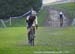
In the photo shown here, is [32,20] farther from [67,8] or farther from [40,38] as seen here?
[67,8]

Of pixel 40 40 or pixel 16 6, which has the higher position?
pixel 16 6

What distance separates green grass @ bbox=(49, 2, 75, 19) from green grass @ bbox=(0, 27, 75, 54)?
0.35 feet

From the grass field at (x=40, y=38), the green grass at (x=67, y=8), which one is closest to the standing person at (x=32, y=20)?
the grass field at (x=40, y=38)

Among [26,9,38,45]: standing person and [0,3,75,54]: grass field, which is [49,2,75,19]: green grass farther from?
[26,9,38,45]: standing person

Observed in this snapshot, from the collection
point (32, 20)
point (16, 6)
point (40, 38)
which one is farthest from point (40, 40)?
point (16, 6)

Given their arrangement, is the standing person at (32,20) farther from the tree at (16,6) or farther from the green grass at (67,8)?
the green grass at (67,8)

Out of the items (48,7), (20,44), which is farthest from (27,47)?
(48,7)

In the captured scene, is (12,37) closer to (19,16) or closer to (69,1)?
(19,16)

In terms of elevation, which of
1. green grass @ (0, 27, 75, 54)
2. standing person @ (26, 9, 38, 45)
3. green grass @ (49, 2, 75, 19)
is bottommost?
green grass @ (0, 27, 75, 54)

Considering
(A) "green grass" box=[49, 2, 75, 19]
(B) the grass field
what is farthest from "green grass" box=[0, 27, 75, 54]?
(A) "green grass" box=[49, 2, 75, 19]

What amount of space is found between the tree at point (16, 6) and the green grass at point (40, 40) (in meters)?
0.13

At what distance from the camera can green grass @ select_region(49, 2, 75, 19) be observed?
4.66 m

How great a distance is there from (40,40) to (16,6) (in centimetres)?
32

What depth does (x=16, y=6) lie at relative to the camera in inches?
187
